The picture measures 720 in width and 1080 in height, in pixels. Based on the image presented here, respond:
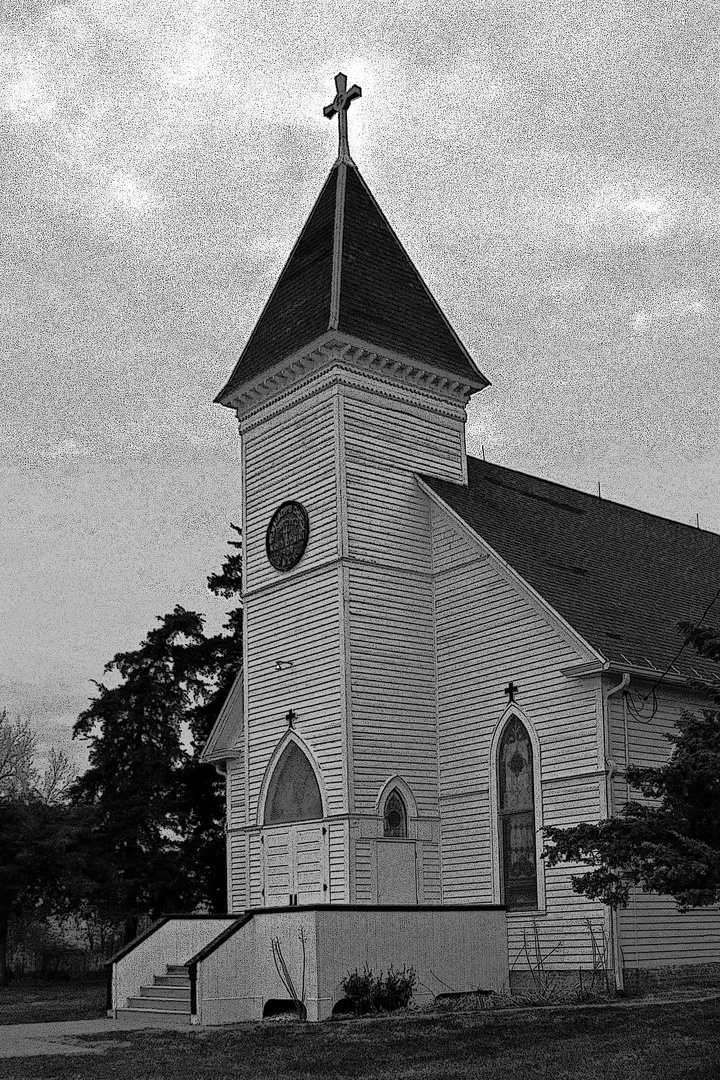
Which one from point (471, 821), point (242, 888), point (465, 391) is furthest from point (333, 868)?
point (465, 391)

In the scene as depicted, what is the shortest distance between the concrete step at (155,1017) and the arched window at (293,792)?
5045 mm

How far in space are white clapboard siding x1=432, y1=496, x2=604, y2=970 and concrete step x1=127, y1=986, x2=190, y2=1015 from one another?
582 centimetres

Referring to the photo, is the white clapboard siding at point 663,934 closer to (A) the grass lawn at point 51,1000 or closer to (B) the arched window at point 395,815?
(B) the arched window at point 395,815

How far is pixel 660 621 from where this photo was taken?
2544 cm

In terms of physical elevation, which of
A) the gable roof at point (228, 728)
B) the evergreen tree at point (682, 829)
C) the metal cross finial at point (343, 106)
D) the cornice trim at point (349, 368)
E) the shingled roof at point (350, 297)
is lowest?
the evergreen tree at point (682, 829)

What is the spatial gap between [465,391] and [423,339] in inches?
57.9

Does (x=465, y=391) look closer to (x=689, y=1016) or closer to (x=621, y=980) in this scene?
(x=621, y=980)

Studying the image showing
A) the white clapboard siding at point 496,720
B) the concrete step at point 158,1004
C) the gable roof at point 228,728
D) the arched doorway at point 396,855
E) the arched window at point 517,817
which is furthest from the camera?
the gable roof at point 228,728

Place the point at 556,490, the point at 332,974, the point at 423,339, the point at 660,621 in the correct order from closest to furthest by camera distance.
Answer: the point at 332,974
the point at 660,621
the point at 423,339
the point at 556,490

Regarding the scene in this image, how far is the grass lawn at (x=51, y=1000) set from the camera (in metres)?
22.2

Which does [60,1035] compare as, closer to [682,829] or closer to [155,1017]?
[155,1017]

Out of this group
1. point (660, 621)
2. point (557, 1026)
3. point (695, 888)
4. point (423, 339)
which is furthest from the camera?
point (423, 339)

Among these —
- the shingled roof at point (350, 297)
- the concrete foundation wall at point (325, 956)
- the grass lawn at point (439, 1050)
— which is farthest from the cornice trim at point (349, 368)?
the grass lawn at point (439, 1050)

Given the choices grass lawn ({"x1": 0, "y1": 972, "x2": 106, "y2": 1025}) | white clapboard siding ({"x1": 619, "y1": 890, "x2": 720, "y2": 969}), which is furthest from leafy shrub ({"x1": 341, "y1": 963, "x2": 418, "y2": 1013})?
grass lawn ({"x1": 0, "y1": 972, "x2": 106, "y2": 1025})
